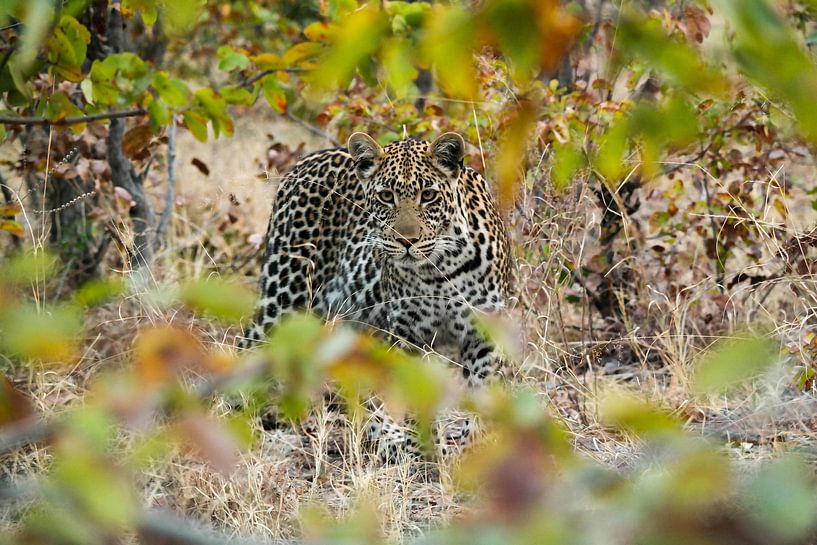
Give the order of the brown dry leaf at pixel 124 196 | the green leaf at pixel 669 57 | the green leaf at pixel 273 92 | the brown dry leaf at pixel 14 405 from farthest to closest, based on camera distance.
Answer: the brown dry leaf at pixel 124 196 → the green leaf at pixel 273 92 → the brown dry leaf at pixel 14 405 → the green leaf at pixel 669 57

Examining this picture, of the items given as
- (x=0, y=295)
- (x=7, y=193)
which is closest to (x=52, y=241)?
(x=7, y=193)

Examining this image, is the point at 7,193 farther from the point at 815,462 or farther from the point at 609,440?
the point at 815,462

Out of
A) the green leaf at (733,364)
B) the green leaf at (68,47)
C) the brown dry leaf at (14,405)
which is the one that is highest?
the green leaf at (733,364)

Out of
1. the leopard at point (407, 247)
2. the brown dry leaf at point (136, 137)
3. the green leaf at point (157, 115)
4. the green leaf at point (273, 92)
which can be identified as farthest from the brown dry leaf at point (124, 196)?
the green leaf at point (157, 115)

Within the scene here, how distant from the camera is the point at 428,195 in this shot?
21.9ft

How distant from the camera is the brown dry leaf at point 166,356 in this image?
160 centimetres

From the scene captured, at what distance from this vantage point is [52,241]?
9094mm

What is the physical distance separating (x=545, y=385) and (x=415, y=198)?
1.29 metres

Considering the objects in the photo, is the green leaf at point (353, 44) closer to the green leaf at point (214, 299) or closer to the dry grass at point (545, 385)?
the green leaf at point (214, 299)

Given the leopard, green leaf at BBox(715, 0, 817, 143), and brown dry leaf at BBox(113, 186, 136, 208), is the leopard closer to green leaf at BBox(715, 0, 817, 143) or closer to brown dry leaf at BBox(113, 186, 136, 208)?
brown dry leaf at BBox(113, 186, 136, 208)

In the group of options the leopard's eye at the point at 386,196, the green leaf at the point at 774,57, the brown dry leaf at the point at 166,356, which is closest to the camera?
the green leaf at the point at 774,57

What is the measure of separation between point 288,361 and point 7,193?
7541 millimetres

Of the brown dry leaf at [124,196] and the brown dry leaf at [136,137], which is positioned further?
the brown dry leaf at [124,196]

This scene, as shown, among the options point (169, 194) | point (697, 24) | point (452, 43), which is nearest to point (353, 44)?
point (452, 43)
